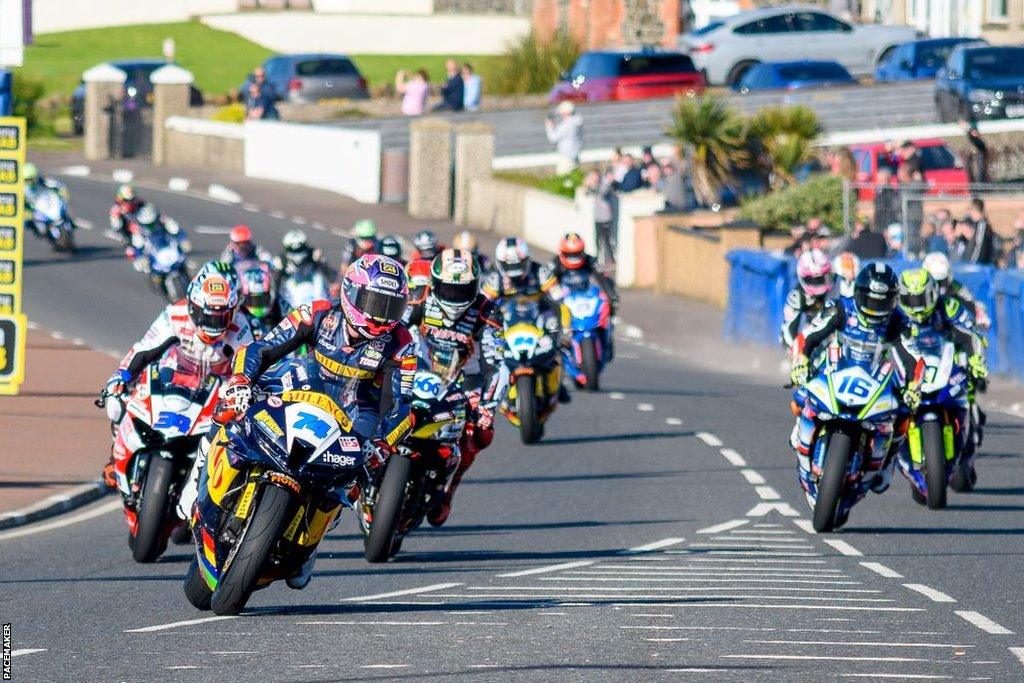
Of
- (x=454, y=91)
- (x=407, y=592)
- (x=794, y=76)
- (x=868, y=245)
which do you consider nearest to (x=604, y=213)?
(x=868, y=245)

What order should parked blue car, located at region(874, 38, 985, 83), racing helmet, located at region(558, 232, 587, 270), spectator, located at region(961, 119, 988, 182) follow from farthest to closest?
parked blue car, located at region(874, 38, 985, 83)
spectator, located at region(961, 119, 988, 182)
racing helmet, located at region(558, 232, 587, 270)

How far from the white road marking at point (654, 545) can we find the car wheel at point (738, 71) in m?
36.4

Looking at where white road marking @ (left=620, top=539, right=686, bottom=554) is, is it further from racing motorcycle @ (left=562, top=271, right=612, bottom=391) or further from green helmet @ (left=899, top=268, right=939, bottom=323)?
racing motorcycle @ (left=562, top=271, right=612, bottom=391)

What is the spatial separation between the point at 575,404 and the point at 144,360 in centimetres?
1080

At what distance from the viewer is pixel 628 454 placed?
19062mm

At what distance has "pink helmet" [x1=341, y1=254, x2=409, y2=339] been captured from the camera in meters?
10.3

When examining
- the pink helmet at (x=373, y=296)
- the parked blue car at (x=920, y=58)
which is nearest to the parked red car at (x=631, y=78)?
the parked blue car at (x=920, y=58)

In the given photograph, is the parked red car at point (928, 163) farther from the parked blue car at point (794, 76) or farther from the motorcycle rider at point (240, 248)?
the motorcycle rider at point (240, 248)

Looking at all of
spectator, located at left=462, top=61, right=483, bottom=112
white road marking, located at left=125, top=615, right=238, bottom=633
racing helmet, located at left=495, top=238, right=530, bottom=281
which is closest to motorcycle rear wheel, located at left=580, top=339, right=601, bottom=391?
racing helmet, located at left=495, top=238, right=530, bottom=281

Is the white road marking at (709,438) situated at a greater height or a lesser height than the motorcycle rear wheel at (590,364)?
lesser

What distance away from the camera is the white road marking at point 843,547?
13.3 m

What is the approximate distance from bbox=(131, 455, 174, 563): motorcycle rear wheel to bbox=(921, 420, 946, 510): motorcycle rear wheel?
18.3 feet

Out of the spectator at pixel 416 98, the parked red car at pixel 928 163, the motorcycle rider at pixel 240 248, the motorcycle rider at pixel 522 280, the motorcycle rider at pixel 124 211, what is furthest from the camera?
the spectator at pixel 416 98

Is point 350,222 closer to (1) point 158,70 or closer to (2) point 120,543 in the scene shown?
(1) point 158,70
